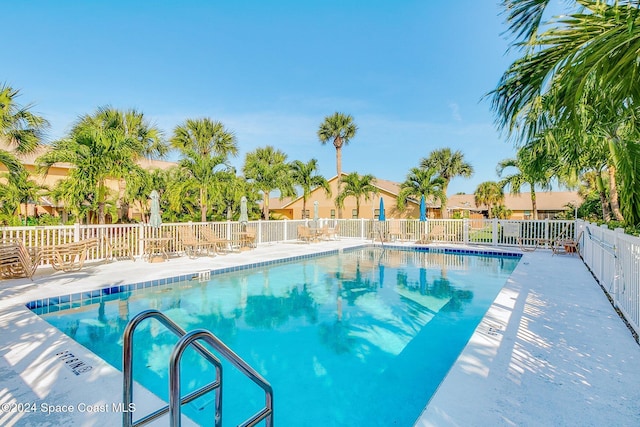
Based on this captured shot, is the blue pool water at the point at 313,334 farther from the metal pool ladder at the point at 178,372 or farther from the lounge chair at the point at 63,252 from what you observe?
the lounge chair at the point at 63,252

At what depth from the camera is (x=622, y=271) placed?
15.8 feet

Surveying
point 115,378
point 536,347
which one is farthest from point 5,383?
point 536,347

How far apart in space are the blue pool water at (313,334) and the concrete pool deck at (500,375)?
52 centimetres

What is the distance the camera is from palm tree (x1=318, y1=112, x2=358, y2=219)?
86.3 feet

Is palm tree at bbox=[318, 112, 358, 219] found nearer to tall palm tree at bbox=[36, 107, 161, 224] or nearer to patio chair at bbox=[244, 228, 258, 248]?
patio chair at bbox=[244, 228, 258, 248]

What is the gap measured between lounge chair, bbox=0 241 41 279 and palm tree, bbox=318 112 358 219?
2080cm

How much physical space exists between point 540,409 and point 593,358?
1445 mm

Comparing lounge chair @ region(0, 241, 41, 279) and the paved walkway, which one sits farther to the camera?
lounge chair @ region(0, 241, 41, 279)

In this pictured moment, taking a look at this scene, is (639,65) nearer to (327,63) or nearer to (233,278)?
(233,278)

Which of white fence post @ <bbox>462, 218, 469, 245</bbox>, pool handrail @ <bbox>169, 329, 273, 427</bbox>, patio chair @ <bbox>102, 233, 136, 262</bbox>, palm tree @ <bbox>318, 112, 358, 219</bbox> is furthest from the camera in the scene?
palm tree @ <bbox>318, 112, 358, 219</bbox>

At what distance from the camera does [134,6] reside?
12055mm

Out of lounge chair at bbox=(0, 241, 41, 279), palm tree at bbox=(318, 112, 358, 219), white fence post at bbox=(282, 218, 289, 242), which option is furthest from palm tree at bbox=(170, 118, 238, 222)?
lounge chair at bbox=(0, 241, 41, 279)

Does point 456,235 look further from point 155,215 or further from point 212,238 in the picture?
point 155,215

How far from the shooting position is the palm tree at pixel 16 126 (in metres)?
8.01
